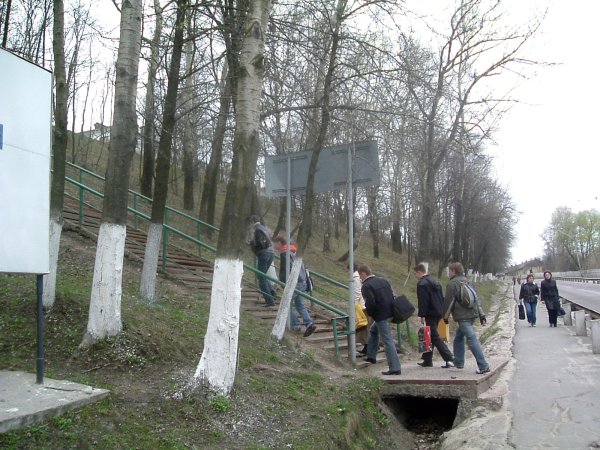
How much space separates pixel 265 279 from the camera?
37.7 ft

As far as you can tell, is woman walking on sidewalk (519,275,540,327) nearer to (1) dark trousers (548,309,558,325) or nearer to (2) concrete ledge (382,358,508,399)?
(1) dark trousers (548,309,558,325)

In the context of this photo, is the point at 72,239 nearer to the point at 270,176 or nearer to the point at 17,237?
the point at 270,176

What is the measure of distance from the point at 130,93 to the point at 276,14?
3238 millimetres

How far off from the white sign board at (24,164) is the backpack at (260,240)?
6.17 meters

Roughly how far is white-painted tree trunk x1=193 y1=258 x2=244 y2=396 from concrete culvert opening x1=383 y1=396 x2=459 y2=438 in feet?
11.5

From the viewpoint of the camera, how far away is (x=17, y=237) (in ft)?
16.9

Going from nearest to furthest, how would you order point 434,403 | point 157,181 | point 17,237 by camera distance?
point 17,237, point 434,403, point 157,181

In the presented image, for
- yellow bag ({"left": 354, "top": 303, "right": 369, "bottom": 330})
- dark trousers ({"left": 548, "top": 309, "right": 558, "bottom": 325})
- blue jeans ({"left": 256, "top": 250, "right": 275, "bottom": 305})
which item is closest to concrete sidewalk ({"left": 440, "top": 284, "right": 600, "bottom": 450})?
yellow bag ({"left": 354, "top": 303, "right": 369, "bottom": 330})

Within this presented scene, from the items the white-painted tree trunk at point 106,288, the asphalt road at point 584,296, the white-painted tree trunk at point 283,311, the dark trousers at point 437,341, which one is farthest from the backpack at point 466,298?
the asphalt road at point 584,296

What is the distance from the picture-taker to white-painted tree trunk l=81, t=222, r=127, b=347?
6.35 metres

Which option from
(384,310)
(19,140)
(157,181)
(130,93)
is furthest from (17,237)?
(384,310)

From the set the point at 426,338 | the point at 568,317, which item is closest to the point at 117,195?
the point at 426,338

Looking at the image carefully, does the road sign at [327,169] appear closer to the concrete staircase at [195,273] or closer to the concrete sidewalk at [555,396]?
the concrete staircase at [195,273]

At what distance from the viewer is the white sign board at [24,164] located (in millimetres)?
5090
